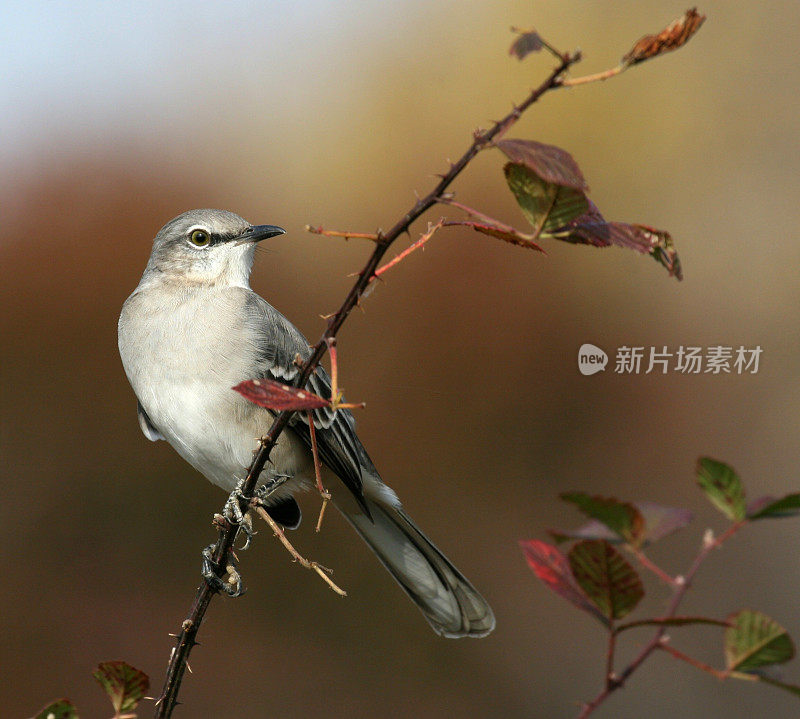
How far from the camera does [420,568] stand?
13.9 feet

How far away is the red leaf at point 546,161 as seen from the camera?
1266 mm

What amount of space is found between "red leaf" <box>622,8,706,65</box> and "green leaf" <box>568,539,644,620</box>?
0.66 metres

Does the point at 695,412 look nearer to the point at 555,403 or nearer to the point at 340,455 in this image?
the point at 555,403

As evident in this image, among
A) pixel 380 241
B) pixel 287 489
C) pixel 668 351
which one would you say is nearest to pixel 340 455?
pixel 287 489

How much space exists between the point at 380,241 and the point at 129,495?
225 inches

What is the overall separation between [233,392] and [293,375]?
264 millimetres

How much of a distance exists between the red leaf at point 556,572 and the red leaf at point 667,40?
68 cm

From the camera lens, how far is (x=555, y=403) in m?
7.60

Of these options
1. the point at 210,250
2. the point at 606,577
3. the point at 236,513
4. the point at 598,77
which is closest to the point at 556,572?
the point at 606,577

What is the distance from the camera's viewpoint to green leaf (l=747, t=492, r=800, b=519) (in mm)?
1070

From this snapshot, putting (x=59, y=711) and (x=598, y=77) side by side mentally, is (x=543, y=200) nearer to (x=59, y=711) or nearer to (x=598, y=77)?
(x=598, y=77)

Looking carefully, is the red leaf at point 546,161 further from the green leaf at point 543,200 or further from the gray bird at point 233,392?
the gray bird at point 233,392

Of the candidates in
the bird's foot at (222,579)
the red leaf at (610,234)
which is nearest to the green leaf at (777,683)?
the red leaf at (610,234)

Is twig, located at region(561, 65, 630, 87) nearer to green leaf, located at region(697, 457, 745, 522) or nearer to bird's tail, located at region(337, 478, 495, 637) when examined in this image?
green leaf, located at region(697, 457, 745, 522)
